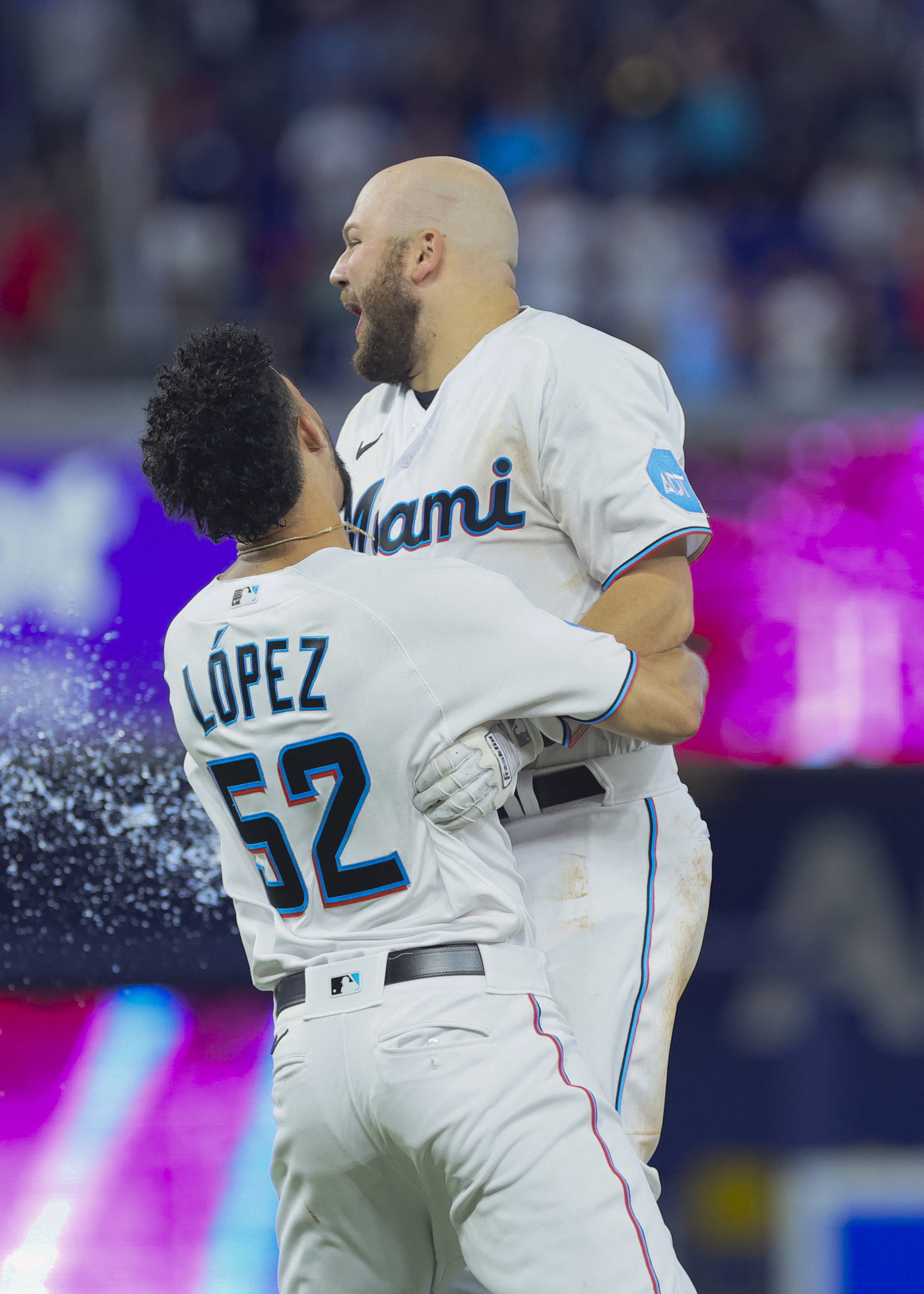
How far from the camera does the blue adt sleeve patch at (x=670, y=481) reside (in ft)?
6.55

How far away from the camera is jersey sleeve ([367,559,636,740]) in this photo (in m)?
1.77

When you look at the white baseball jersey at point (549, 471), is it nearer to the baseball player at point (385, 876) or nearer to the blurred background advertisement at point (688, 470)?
the baseball player at point (385, 876)

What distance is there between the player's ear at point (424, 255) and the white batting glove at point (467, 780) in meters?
0.76

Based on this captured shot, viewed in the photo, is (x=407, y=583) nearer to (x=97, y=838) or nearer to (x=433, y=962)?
(x=433, y=962)

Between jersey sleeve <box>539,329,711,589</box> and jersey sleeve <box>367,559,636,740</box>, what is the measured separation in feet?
0.78

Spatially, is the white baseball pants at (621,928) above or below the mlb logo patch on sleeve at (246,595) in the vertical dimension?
below

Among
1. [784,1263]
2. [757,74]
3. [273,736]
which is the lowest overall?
[784,1263]

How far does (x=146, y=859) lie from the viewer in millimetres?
3410

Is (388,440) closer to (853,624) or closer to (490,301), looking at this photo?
(490,301)

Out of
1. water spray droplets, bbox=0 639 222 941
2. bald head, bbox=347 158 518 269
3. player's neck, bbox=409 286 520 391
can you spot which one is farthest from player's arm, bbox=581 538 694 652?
water spray droplets, bbox=0 639 222 941

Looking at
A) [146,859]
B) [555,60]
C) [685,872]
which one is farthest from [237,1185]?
[555,60]

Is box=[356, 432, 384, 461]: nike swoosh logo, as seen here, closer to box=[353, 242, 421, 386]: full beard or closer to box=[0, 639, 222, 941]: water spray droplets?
box=[353, 242, 421, 386]: full beard

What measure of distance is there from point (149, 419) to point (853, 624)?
144 inches

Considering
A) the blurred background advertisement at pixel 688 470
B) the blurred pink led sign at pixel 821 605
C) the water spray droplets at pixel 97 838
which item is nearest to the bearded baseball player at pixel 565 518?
the blurred background advertisement at pixel 688 470
